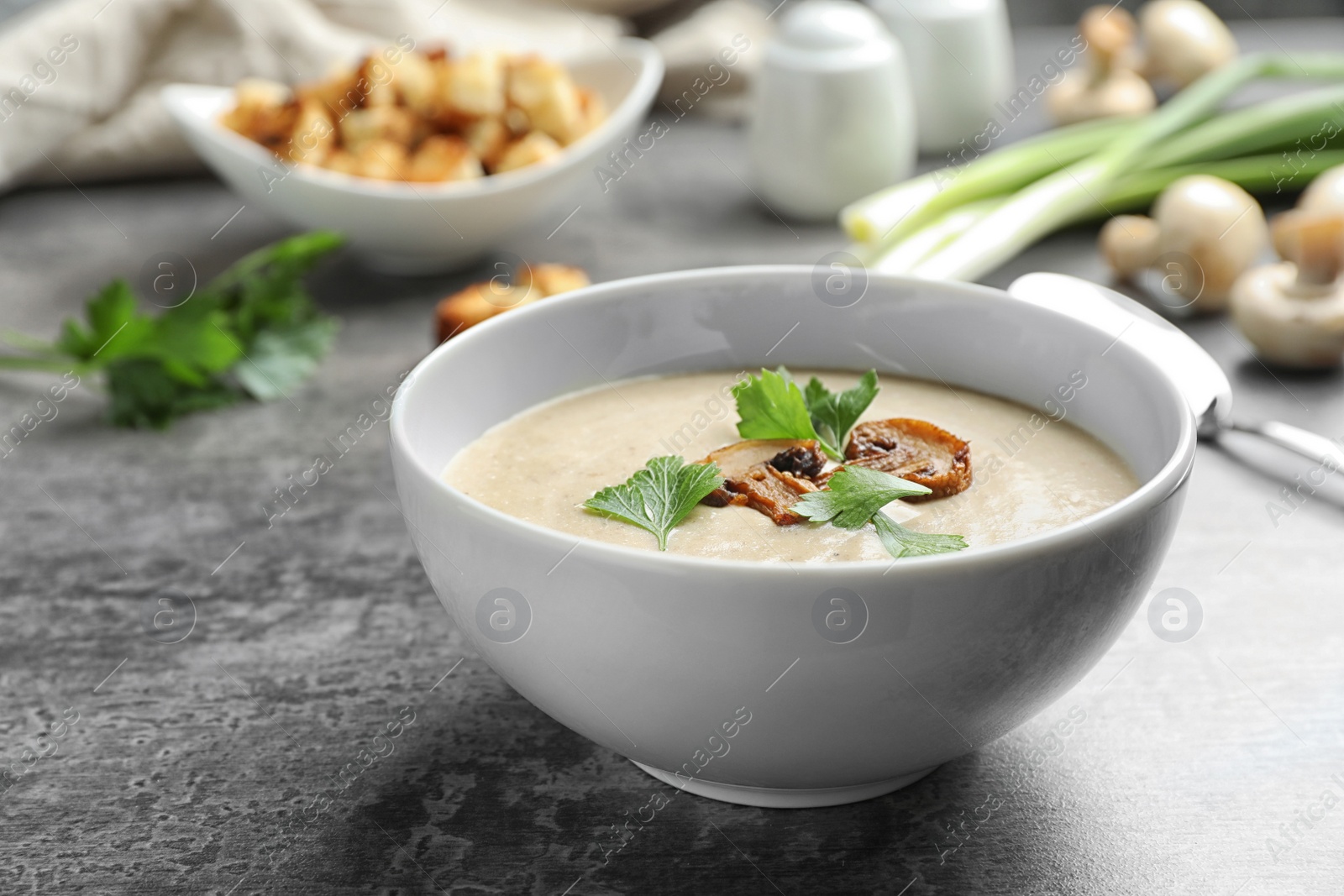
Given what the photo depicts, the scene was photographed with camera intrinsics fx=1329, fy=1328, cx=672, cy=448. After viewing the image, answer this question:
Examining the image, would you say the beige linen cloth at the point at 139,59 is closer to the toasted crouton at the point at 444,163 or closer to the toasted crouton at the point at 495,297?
the toasted crouton at the point at 444,163

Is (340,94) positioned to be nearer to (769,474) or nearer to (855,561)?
(769,474)

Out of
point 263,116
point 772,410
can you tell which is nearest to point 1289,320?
point 772,410

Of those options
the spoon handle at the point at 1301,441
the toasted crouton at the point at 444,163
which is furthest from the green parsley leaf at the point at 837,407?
the toasted crouton at the point at 444,163

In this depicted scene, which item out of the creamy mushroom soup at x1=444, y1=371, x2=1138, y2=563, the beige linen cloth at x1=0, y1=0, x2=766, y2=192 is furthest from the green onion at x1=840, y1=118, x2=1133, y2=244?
the creamy mushroom soup at x1=444, y1=371, x2=1138, y2=563

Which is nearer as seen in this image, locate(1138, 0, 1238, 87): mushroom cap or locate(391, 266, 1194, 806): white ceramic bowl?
locate(391, 266, 1194, 806): white ceramic bowl

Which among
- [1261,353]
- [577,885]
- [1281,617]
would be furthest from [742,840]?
[1261,353]

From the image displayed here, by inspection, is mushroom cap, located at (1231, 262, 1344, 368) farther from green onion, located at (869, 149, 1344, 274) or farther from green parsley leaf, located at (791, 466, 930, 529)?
green parsley leaf, located at (791, 466, 930, 529)
